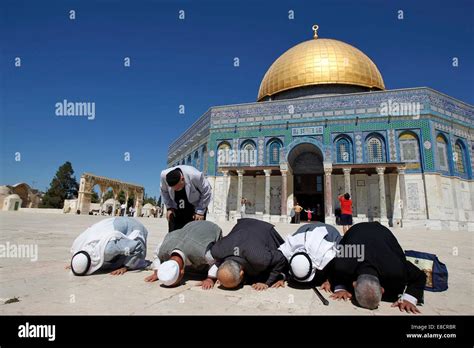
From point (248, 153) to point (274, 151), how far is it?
2.12 meters

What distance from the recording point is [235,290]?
261cm

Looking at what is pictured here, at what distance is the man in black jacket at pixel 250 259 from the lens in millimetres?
2511

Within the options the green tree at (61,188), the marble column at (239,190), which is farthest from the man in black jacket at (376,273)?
the green tree at (61,188)

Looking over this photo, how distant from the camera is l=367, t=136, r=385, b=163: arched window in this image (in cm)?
1838

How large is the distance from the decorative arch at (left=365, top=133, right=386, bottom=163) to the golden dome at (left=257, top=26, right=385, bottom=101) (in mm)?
5811

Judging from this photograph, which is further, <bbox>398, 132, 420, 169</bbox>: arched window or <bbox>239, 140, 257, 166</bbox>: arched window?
<bbox>239, 140, 257, 166</bbox>: arched window

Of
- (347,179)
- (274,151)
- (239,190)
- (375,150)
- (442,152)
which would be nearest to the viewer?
(347,179)

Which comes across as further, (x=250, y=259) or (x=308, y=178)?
(x=308, y=178)

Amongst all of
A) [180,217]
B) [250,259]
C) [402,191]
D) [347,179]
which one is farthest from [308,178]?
[250,259]

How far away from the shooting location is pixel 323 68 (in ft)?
72.4

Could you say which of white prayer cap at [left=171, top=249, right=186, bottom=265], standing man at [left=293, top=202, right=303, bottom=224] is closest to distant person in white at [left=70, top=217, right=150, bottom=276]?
white prayer cap at [left=171, top=249, right=186, bottom=265]

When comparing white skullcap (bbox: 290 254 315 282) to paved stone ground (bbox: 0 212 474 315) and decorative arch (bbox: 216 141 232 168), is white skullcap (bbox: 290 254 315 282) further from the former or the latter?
decorative arch (bbox: 216 141 232 168)

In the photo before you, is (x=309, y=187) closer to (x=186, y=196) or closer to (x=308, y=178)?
(x=308, y=178)
